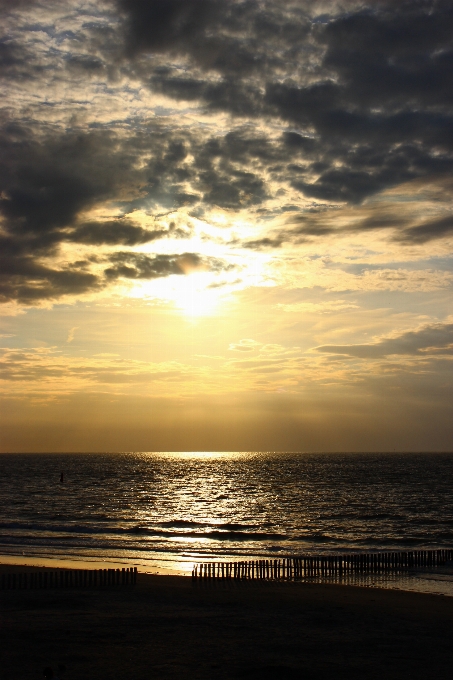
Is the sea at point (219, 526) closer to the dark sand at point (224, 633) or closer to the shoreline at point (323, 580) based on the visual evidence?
the shoreline at point (323, 580)

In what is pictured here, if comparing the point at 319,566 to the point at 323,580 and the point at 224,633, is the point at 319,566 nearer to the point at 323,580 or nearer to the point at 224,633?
the point at 323,580

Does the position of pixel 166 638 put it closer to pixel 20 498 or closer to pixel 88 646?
pixel 88 646

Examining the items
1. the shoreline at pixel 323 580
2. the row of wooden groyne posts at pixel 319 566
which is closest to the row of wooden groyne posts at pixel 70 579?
the shoreline at pixel 323 580

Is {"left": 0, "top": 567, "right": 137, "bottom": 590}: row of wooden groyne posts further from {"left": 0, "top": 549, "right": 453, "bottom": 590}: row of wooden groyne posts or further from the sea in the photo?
the sea

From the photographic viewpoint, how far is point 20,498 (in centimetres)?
8981

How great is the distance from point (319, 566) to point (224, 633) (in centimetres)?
1601

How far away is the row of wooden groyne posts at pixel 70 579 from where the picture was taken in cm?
2852

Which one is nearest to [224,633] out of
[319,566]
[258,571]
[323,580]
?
[258,571]

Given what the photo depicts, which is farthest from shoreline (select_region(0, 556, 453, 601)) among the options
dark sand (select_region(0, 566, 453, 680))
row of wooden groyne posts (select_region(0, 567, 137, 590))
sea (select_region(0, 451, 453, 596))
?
row of wooden groyne posts (select_region(0, 567, 137, 590))

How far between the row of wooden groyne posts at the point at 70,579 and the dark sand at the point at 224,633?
841 mm

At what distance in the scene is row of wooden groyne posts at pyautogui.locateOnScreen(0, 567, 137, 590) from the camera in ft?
93.6

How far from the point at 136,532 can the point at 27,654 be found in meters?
39.0

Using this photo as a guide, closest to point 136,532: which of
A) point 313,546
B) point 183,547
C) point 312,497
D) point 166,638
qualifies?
point 183,547

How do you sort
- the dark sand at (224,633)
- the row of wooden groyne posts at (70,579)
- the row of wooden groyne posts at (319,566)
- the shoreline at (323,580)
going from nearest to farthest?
the dark sand at (224,633)
the row of wooden groyne posts at (70,579)
the shoreline at (323,580)
the row of wooden groyne posts at (319,566)
